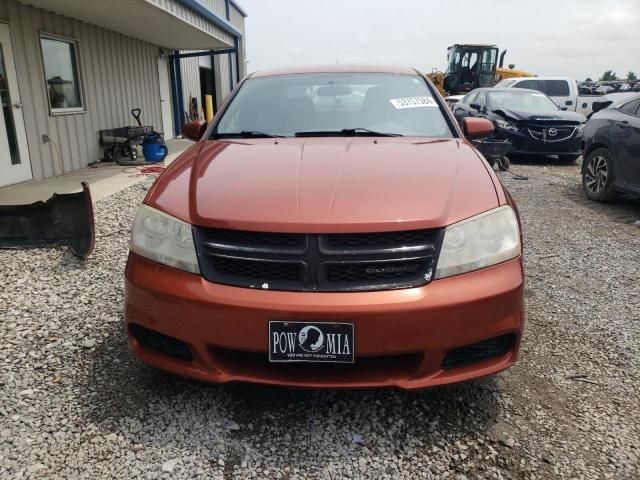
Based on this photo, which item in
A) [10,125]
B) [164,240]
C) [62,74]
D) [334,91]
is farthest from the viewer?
[62,74]

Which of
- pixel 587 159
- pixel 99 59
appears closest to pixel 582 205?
pixel 587 159

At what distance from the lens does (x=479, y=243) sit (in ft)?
6.42

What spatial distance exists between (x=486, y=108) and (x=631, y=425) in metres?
8.97

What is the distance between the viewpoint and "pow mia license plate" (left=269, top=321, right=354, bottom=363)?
180 centimetres

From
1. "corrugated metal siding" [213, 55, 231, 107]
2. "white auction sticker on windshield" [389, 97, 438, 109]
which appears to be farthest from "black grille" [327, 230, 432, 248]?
"corrugated metal siding" [213, 55, 231, 107]

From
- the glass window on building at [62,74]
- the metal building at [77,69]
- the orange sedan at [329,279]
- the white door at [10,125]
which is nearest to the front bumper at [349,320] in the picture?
the orange sedan at [329,279]

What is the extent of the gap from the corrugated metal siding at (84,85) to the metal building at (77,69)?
0.05ft

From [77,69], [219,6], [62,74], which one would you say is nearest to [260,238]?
[62,74]

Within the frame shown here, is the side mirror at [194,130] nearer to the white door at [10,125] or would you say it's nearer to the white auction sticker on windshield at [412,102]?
the white auction sticker on windshield at [412,102]

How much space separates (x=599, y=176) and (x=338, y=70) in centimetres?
447

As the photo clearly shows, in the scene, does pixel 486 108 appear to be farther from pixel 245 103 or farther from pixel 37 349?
pixel 37 349

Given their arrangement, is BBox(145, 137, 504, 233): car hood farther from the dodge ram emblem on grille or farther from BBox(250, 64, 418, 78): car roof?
BBox(250, 64, 418, 78): car roof

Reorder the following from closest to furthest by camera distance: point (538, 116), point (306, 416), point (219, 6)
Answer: point (306, 416) < point (538, 116) < point (219, 6)

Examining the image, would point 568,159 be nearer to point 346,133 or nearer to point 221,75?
point 346,133
